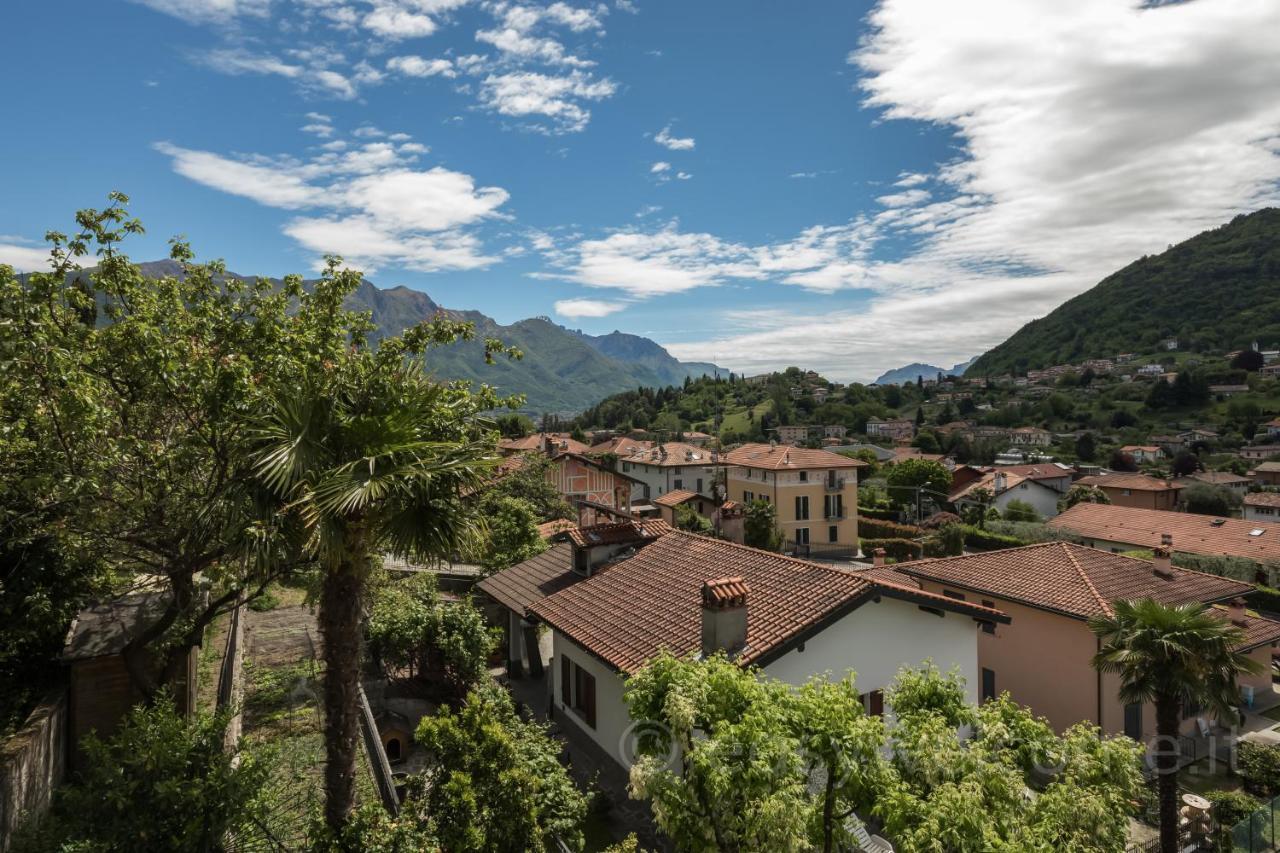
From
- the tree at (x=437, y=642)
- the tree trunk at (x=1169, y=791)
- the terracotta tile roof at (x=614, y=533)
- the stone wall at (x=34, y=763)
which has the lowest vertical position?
the tree trunk at (x=1169, y=791)

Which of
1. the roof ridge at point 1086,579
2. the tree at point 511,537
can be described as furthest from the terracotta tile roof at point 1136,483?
the tree at point 511,537

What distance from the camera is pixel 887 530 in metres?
58.2

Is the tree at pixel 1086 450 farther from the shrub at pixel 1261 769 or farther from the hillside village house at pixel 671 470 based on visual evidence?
the shrub at pixel 1261 769

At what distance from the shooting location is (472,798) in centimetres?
815

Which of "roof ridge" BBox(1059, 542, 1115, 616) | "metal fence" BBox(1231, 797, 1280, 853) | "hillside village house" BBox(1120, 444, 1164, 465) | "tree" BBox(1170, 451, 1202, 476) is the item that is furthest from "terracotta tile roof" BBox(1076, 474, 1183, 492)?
"metal fence" BBox(1231, 797, 1280, 853)

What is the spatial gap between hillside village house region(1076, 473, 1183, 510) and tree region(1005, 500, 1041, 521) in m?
8.31

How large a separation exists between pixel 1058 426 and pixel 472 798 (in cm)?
17962

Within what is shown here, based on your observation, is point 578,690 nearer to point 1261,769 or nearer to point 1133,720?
point 1133,720

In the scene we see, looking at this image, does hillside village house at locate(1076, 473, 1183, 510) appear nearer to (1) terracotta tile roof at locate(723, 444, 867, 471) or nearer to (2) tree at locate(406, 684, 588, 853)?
(1) terracotta tile roof at locate(723, 444, 867, 471)

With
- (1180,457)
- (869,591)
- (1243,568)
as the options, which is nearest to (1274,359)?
(1180,457)

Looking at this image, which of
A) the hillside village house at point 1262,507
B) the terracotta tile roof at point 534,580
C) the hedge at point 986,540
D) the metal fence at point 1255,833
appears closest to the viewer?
the metal fence at point 1255,833

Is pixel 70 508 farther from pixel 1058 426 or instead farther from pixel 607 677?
pixel 1058 426

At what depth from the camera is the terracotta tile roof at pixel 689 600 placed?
41.5 feet

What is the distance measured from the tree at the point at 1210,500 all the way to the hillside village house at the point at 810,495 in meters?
42.9
